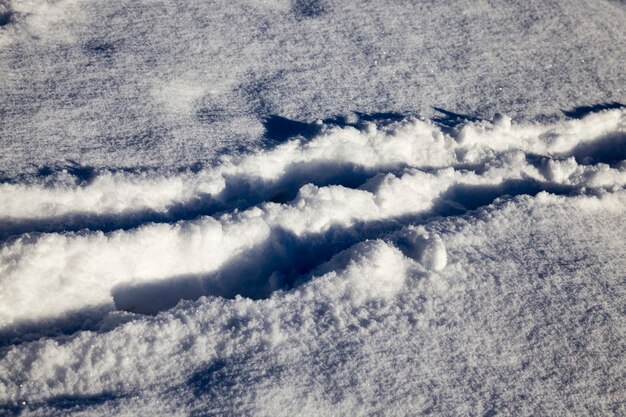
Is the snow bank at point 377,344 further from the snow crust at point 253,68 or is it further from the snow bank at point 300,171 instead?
the snow crust at point 253,68

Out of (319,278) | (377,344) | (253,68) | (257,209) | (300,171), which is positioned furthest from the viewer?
(253,68)

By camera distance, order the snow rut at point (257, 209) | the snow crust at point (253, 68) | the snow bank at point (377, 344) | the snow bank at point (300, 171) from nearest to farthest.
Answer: the snow bank at point (377, 344), the snow rut at point (257, 209), the snow bank at point (300, 171), the snow crust at point (253, 68)

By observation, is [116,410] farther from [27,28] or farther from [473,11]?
[473,11]

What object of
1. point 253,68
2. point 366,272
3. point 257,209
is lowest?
point 366,272

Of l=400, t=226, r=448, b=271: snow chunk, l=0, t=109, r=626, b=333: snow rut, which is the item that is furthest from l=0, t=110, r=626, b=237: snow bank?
l=400, t=226, r=448, b=271: snow chunk

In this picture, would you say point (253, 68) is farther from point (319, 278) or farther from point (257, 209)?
point (319, 278)

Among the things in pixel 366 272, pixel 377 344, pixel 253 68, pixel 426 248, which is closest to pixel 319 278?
pixel 366 272

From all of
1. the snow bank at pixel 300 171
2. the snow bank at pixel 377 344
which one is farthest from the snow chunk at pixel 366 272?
the snow bank at pixel 300 171

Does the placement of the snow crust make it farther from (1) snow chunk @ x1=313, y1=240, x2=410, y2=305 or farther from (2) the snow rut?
(1) snow chunk @ x1=313, y1=240, x2=410, y2=305
